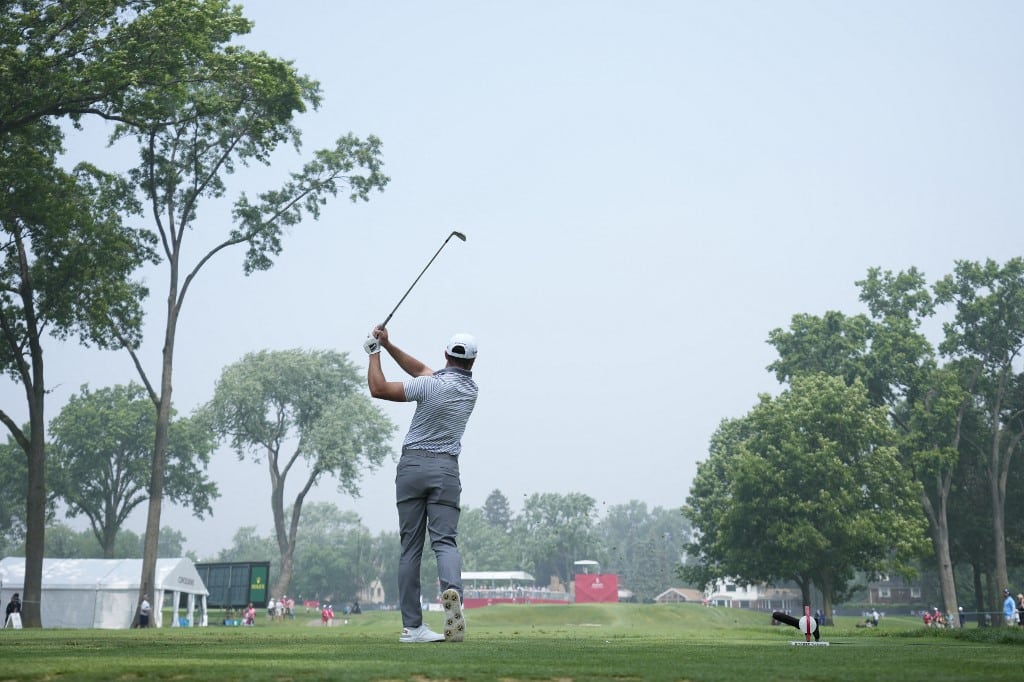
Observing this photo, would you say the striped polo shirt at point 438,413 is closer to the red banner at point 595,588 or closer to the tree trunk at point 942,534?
the tree trunk at point 942,534

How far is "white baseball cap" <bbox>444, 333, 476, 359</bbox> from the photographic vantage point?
9.45 metres

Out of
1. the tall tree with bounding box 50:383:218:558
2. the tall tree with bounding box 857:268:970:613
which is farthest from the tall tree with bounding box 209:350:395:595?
the tall tree with bounding box 857:268:970:613

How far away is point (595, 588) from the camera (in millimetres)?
100062

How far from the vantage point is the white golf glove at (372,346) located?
9.52m

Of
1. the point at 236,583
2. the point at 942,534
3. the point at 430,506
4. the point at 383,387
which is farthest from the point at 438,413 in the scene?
the point at 942,534

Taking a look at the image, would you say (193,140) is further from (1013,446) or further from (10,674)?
(1013,446)

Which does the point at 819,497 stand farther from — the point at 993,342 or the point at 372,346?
the point at 372,346

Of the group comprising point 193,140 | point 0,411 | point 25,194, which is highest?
point 193,140

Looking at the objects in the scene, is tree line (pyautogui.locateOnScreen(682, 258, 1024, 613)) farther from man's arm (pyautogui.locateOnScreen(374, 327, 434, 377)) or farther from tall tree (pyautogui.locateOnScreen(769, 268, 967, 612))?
man's arm (pyautogui.locateOnScreen(374, 327, 434, 377))

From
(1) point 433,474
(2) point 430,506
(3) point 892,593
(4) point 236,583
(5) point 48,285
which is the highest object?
(5) point 48,285

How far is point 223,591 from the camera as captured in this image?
6400cm

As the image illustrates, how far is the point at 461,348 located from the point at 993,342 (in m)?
65.0

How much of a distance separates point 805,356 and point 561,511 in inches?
4896

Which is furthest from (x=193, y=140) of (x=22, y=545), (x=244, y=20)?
(x=22, y=545)
